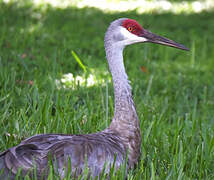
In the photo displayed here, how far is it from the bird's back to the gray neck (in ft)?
0.71

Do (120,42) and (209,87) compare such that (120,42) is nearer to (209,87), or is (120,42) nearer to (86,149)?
(86,149)

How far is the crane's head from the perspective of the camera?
3.51 meters

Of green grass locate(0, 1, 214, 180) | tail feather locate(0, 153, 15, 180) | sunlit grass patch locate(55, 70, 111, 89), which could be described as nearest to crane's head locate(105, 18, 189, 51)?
green grass locate(0, 1, 214, 180)

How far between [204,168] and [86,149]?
3.25ft

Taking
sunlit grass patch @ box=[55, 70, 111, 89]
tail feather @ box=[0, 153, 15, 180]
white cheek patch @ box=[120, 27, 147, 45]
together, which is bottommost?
tail feather @ box=[0, 153, 15, 180]

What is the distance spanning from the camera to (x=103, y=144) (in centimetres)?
308

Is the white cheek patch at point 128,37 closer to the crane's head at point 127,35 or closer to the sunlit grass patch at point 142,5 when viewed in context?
the crane's head at point 127,35

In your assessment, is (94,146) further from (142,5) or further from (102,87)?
(142,5)

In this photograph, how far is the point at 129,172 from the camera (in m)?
3.05

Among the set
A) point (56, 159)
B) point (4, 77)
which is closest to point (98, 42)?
point (4, 77)

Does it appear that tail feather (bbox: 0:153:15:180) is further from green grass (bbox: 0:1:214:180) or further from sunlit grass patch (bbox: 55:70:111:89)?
sunlit grass patch (bbox: 55:70:111:89)

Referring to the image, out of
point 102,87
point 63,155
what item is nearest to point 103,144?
point 63,155

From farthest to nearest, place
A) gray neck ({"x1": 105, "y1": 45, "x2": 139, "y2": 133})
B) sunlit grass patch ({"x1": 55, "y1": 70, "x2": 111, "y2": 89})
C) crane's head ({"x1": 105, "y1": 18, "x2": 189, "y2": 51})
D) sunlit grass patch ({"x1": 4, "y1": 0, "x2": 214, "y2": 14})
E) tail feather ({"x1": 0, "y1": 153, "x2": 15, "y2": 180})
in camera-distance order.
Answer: sunlit grass patch ({"x1": 4, "y1": 0, "x2": 214, "y2": 14})
sunlit grass patch ({"x1": 55, "y1": 70, "x2": 111, "y2": 89})
crane's head ({"x1": 105, "y1": 18, "x2": 189, "y2": 51})
gray neck ({"x1": 105, "y1": 45, "x2": 139, "y2": 133})
tail feather ({"x1": 0, "y1": 153, "x2": 15, "y2": 180})

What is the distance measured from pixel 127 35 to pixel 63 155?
1196 millimetres
